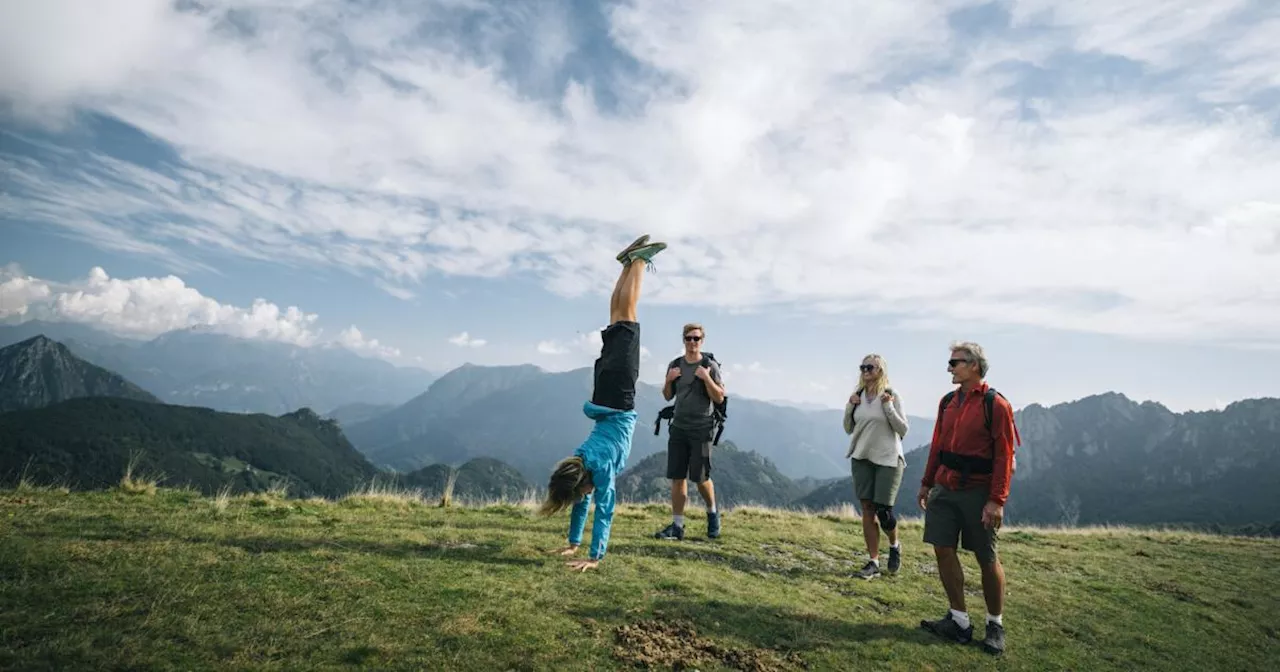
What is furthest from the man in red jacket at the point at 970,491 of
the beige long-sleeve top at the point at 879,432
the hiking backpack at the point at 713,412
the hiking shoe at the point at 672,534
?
the hiking shoe at the point at 672,534

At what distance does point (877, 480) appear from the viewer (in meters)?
8.22

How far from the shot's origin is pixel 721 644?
16.5 ft

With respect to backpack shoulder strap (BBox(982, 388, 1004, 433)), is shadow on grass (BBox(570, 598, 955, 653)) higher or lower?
lower

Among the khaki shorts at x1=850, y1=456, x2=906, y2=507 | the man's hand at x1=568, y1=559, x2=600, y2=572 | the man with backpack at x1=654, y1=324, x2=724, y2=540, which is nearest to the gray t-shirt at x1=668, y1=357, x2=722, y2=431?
the man with backpack at x1=654, y1=324, x2=724, y2=540

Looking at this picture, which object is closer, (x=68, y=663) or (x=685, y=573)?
(x=68, y=663)

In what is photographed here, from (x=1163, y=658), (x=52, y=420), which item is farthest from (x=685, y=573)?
(x=52, y=420)

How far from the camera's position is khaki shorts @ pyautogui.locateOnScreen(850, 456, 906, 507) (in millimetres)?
8094

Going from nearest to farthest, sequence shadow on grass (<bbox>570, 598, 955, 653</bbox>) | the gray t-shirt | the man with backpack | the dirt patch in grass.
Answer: the dirt patch in grass, shadow on grass (<bbox>570, 598, 955, 653</bbox>), the man with backpack, the gray t-shirt

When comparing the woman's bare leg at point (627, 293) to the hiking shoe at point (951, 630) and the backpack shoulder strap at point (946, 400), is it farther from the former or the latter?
the hiking shoe at point (951, 630)

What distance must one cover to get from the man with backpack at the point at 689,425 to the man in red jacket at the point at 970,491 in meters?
3.47

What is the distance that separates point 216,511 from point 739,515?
33.4ft

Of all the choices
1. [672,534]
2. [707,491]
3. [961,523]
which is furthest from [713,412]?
[961,523]

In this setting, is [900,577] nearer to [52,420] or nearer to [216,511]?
[216,511]

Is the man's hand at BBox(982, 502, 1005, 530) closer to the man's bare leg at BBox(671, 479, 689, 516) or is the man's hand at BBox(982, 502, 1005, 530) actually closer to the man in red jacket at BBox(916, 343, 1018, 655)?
the man in red jacket at BBox(916, 343, 1018, 655)
